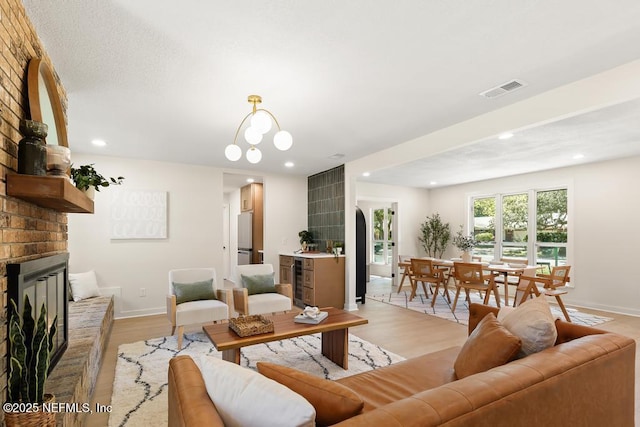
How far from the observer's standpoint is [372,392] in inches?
67.4

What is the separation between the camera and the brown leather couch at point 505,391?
106 cm

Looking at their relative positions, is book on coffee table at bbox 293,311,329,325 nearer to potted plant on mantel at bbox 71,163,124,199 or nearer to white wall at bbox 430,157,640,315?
potted plant on mantel at bbox 71,163,124,199

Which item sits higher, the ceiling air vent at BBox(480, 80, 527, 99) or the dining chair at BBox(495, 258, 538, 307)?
the ceiling air vent at BBox(480, 80, 527, 99)

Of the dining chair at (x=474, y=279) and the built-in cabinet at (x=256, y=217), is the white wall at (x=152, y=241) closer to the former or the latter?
the built-in cabinet at (x=256, y=217)

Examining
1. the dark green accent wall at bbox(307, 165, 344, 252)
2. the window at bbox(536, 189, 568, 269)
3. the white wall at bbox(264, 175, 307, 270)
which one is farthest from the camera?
the white wall at bbox(264, 175, 307, 270)

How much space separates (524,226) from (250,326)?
246 inches

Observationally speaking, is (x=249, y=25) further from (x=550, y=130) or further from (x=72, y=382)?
(x=550, y=130)

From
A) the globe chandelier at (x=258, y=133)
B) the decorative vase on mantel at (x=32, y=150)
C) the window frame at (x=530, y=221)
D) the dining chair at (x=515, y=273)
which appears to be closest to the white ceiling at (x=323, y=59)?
the globe chandelier at (x=258, y=133)

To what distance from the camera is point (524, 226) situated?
669 cm

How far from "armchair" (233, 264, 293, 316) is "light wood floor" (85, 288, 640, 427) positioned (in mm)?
766

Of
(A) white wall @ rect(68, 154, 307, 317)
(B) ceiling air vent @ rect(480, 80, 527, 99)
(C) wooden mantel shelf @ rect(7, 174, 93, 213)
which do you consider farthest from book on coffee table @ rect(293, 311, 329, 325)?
(A) white wall @ rect(68, 154, 307, 317)

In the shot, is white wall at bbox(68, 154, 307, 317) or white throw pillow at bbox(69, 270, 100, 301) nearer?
white throw pillow at bbox(69, 270, 100, 301)

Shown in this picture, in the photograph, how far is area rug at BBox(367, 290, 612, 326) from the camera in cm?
475

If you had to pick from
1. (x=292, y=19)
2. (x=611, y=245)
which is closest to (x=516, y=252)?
(x=611, y=245)
